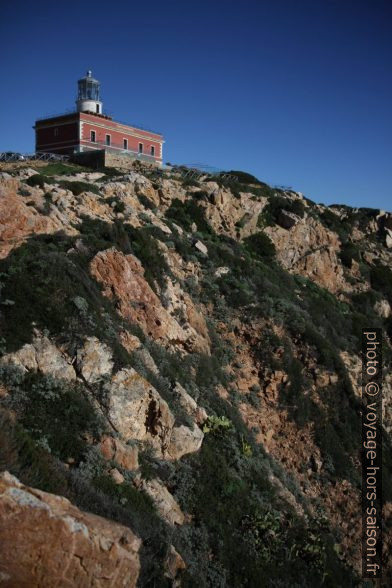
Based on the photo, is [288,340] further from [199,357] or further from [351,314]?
[351,314]

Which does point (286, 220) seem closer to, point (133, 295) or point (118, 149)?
point (118, 149)

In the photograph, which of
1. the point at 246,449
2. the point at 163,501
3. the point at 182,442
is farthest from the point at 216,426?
the point at 163,501

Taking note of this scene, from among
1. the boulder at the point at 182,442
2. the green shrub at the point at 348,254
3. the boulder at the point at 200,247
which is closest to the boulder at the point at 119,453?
the boulder at the point at 182,442

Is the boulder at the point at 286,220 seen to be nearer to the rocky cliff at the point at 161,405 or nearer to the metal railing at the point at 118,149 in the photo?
the rocky cliff at the point at 161,405

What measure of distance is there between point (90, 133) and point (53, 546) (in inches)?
1489

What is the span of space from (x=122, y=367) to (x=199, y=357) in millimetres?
5833

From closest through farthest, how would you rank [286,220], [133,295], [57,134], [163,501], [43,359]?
[163,501]
[43,359]
[133,295]
[286,220]
[57,134]

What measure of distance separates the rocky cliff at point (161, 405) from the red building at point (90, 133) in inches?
391

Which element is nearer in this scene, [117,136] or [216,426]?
[216,426]

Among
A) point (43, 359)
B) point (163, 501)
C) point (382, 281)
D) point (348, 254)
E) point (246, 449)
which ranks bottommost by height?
point (163, 501)

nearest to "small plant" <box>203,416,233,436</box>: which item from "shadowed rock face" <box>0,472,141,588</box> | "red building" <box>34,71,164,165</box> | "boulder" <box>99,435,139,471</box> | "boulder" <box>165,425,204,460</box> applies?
"boulder" <box>165,425,204,460</box>

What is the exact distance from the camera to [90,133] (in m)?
38.2

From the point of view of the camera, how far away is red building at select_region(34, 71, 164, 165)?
3769 cm

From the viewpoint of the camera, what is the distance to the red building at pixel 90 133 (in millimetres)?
37688
